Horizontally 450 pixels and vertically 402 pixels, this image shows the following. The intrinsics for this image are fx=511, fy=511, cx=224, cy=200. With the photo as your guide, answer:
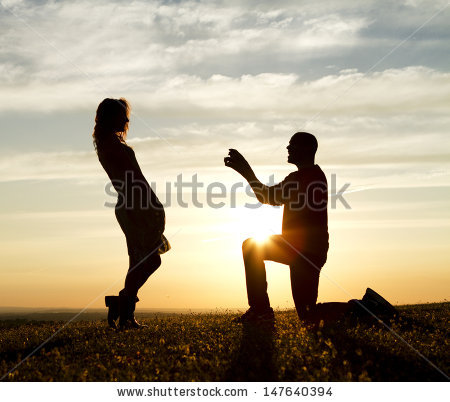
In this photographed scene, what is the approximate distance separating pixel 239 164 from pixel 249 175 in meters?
0.29

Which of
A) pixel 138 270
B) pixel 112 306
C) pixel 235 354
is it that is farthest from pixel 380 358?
pixel 112 306

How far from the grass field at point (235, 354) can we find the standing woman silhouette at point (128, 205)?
68 centimetres

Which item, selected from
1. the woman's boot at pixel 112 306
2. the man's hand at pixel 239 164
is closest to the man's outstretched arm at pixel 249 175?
the man's hand at pixel 239 164

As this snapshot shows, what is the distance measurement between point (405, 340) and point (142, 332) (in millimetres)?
4692

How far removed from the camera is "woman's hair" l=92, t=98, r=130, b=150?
10227 millimetres

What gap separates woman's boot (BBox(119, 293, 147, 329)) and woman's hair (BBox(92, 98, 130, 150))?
312 cm

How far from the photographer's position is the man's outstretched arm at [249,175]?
9852mm

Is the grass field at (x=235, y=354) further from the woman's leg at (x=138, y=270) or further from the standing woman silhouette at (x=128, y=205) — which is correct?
the woman's leg at (x=138, y=270)
